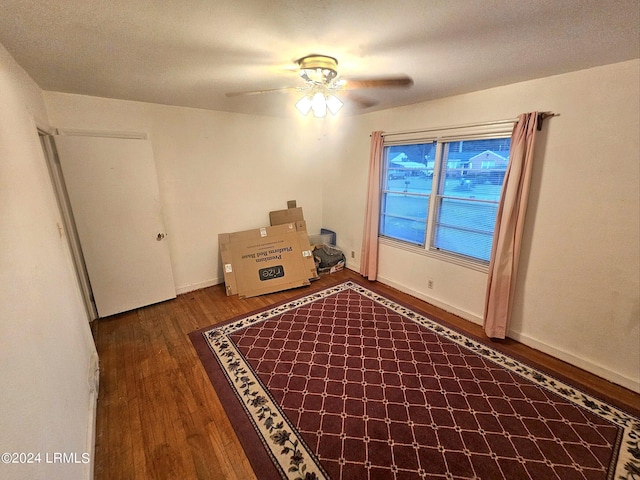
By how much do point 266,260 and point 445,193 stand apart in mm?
2402

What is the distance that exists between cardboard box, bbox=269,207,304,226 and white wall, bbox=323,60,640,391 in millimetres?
2413

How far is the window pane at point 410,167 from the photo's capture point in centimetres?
311

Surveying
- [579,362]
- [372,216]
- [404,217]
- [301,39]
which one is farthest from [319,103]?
[579,362]

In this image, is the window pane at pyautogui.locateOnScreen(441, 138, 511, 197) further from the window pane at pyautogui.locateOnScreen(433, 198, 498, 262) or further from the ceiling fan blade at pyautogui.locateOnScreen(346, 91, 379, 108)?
the ceiling fan blade at pyautogui.locateOnScreen(346, 91, 379, 108)

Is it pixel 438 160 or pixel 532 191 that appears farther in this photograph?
pixel 438 160

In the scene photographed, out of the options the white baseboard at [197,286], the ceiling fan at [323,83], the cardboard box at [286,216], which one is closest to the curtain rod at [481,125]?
the ceiling fan at [323,83]

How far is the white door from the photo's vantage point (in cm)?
258

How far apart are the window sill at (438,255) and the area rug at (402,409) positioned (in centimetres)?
71

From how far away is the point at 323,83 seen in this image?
191cm

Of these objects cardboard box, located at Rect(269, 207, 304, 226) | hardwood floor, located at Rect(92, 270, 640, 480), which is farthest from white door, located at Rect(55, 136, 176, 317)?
cardboard box, located at Rect(269, 207, 304, 226)

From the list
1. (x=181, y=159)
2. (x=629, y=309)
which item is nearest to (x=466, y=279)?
(x=629, y=309)

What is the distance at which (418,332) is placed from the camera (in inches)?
103

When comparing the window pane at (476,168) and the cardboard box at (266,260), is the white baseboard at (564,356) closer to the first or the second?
the window pane at (476,168)

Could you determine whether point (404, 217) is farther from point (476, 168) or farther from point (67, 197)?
point (67, 197)
